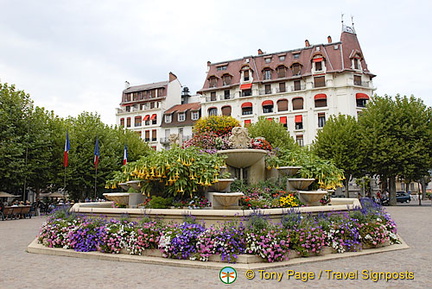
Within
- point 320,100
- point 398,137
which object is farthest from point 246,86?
point 398,137

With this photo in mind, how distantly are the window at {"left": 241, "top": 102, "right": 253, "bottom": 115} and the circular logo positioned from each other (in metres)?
42.9

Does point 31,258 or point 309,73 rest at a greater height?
point 309,73

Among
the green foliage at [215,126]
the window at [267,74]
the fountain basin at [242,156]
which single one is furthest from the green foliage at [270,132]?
the fountain basin at [242,156]

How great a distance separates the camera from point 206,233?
7.50 metres

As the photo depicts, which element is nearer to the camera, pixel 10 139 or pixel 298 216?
pixel 298 216

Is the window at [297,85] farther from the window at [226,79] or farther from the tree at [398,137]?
the tree at [398,137]

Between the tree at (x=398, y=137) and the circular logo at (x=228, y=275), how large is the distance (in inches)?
→ 1014

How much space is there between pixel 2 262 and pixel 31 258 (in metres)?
0.64

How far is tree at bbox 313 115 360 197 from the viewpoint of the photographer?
3145cm

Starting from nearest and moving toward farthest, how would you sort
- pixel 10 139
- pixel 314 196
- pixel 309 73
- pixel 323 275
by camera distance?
pixel 323 275 < pixel 314 196 < pixel 10 139 < pixel 309 73

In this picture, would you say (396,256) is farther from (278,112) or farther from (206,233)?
(278,112)

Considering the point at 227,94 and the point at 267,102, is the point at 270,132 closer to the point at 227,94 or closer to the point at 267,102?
the point at 267,102

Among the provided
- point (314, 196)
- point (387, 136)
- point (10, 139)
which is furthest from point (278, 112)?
point (314, 196)

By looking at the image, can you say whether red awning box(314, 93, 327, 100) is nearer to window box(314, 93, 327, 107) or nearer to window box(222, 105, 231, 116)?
window box(314, 93, 327, 107)
